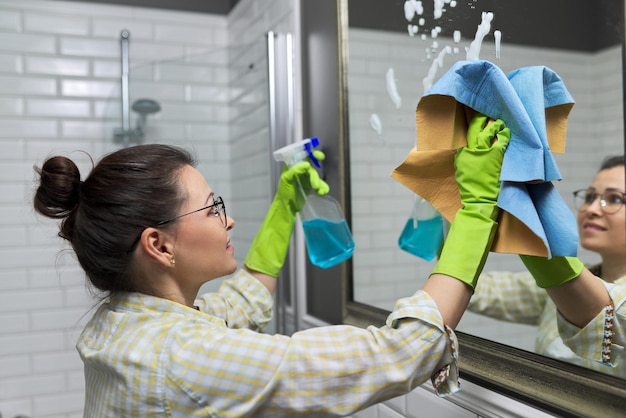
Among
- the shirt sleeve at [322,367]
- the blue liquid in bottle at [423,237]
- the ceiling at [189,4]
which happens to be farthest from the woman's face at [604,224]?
the ceiling at [189,4]

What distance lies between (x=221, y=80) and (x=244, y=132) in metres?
0.37

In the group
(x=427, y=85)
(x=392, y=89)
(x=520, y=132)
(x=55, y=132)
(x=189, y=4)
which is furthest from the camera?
(x=189, y=4)

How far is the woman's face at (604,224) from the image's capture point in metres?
0.82

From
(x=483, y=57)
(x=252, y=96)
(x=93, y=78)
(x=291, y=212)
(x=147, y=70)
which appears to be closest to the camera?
(x=483, y=57)

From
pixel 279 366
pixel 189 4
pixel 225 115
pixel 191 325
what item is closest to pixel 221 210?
pixel 191 325

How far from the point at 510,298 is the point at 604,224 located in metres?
0.25

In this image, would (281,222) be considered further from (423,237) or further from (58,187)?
(58,187)

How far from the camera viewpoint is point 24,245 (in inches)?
93.6

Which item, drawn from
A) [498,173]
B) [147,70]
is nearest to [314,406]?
[498,173]

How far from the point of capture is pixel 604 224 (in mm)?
848

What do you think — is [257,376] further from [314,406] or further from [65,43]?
[65,43]

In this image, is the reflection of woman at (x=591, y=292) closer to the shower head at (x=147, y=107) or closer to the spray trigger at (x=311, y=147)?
the spray trigger at (x=311, y=147)

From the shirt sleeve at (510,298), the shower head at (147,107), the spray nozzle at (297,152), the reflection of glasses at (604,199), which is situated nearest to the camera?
the reflection of glasses at (604,199)

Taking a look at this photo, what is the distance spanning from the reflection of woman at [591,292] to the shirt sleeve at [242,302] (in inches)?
24.1
